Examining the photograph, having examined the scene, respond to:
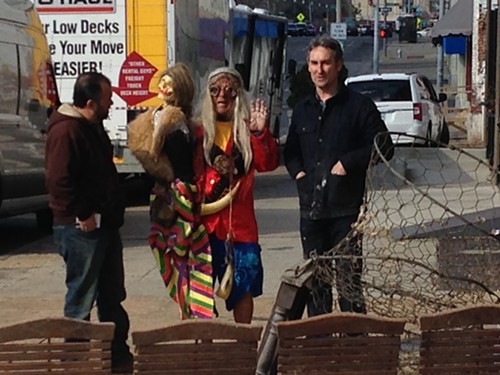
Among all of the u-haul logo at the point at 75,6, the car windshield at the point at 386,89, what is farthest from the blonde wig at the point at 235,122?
the car windshield at the point at 386,89

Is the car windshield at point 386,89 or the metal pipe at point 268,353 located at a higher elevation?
the car windshield at point 386,89

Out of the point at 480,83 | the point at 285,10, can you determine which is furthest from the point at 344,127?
the point at 285,10

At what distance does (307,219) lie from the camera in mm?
6516

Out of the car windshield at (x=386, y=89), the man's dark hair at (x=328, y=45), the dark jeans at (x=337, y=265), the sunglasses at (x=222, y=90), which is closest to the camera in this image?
the dark jeans at (x=337, y=265)

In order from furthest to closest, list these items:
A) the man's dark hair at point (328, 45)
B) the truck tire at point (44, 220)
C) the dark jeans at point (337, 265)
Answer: the truck tire at point (44, 220), the man's dark hair at point (328, 45), the dark jeans at point (337, 265)

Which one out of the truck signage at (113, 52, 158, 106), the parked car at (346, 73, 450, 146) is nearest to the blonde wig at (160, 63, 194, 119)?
the truck signage at (113, 52, 158, 106)

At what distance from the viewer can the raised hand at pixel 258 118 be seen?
→ 21.2 ft

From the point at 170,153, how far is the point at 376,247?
136 cm

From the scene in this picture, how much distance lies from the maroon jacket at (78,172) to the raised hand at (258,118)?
85 centimetres

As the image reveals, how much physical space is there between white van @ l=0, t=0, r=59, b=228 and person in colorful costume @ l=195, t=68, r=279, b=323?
4.96 metres

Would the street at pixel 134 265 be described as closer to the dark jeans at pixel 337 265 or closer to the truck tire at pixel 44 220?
the truck tire at pixel 44 220

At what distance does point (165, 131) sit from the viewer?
253 inches

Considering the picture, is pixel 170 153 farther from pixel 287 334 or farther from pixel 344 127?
pixel 287 334

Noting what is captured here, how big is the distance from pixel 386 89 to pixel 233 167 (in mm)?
14892
